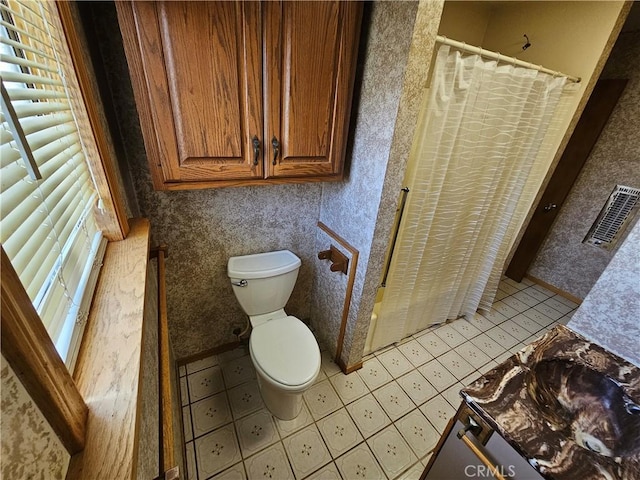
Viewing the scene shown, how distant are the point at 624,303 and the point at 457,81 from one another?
3.60ft

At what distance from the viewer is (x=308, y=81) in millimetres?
1039

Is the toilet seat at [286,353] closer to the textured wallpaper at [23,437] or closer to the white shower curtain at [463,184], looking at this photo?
the white shower curtain at [463,184]

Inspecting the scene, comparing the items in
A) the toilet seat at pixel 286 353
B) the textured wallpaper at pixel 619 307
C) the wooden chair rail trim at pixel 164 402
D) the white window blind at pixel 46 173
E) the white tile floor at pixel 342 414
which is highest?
the white window blind at pixel 46 173

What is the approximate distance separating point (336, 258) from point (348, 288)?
18 centimetres

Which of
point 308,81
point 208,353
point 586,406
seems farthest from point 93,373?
point 586,406

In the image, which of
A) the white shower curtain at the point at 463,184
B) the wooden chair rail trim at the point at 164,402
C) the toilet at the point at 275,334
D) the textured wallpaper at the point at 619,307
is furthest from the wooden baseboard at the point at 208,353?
the textured wallpaper at the point at 619,307

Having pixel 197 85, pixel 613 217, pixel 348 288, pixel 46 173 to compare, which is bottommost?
pixel 348 288

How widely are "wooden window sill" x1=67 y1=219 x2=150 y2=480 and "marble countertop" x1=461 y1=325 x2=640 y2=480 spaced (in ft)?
2.85

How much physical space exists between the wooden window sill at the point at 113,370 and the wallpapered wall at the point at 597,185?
3390 mm

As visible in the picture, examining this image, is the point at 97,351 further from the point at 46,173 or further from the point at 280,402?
the point at 280,402

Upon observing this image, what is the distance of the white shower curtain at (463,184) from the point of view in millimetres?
1228

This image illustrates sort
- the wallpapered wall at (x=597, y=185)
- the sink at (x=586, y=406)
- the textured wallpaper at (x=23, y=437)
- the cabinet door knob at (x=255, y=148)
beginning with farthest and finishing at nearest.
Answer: the wallpapered wall at (x=597, y=185), the cabinet door knob at (x=255, y=148), the sink at (x=586, y=406), the textured wallpaper at (x=23, y=437)

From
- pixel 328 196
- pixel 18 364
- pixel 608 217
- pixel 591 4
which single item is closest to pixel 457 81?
pixel 328 196

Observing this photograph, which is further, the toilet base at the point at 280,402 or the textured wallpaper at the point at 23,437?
the toilet base at the point at 280,402
